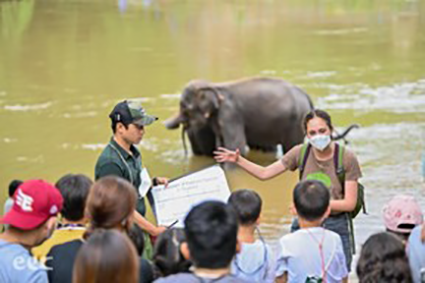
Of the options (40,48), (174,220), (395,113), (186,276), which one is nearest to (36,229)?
(186,276)

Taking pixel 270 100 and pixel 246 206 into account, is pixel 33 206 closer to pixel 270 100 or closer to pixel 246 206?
pixel 246 206

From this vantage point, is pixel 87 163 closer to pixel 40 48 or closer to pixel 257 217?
pixel 257 217

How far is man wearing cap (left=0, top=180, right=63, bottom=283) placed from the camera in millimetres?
4504

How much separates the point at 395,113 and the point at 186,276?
519 inches

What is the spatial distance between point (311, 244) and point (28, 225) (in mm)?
1739

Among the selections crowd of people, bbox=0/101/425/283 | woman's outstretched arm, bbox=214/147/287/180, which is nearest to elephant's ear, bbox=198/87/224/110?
woman's outstretched arm, bbox=214/147/287/180

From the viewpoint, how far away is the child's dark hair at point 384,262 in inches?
184

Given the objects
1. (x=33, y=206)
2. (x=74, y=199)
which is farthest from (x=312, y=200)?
(x=33, y=206)

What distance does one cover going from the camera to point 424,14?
3547cm

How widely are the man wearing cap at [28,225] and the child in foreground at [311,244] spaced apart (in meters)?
1.51

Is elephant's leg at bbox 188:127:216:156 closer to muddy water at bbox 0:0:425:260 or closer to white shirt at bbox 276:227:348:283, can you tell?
muddy water at bbox 0:0:425:260

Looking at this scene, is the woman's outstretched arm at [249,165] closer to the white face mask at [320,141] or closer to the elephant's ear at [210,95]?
the white face mask at [320,141]

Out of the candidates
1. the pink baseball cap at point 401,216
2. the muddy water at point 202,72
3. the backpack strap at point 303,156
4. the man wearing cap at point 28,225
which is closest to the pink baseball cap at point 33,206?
the man wearing cap at point 28,225

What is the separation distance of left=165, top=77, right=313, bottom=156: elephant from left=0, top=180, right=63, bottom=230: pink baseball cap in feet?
30.7
